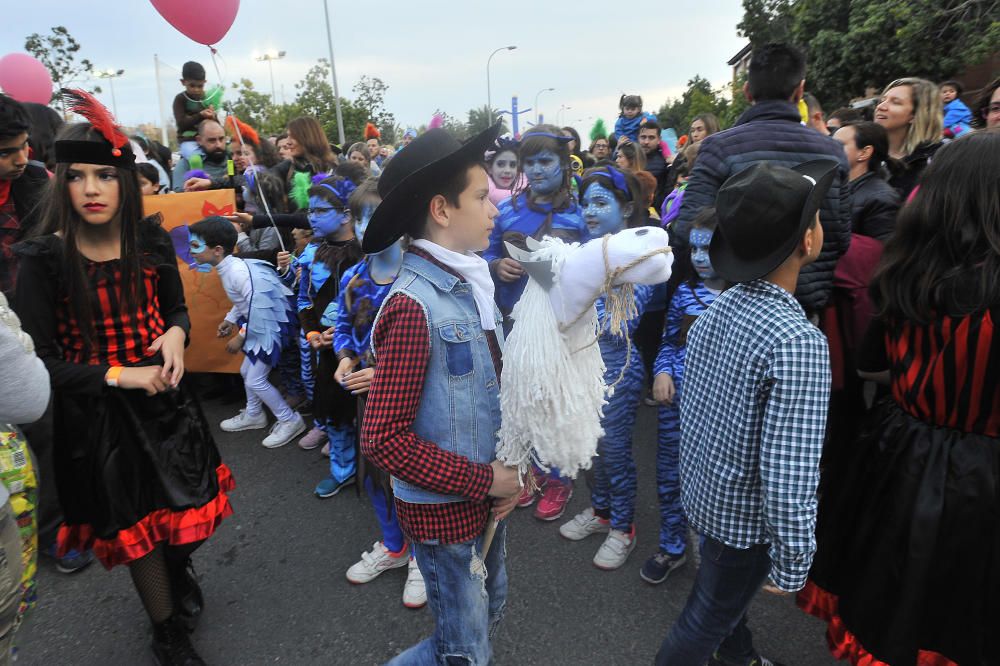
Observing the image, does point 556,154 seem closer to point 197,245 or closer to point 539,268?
point 539,268

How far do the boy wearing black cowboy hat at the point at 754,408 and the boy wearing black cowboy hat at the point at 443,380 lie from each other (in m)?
0.66

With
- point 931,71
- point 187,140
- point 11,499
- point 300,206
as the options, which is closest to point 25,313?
point 11,499

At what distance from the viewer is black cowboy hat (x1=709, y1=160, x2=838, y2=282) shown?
4.94 feet

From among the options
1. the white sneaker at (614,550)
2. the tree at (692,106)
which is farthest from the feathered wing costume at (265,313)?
the tree at (692,106)

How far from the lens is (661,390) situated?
254 centimetres

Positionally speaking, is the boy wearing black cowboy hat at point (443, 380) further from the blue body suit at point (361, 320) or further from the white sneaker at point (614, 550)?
the white sneaker at point (614, 550)

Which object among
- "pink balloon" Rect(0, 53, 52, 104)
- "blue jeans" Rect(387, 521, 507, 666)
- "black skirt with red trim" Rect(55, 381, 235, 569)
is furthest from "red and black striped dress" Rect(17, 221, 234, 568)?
"pink balloon" Rect(0, 53, 52, 104)

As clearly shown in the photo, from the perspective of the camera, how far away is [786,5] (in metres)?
24.5

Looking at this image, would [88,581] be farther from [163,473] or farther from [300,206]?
[300,206]

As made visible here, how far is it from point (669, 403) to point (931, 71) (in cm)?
1875

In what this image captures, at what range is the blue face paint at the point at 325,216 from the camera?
11.0ft

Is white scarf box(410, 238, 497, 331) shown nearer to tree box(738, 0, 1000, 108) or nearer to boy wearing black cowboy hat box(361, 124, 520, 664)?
boy wearing black cowboy hat box(361, 124, 520, 664)

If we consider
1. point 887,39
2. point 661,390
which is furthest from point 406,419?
point 887,39

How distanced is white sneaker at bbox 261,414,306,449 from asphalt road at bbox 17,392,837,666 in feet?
3.17
